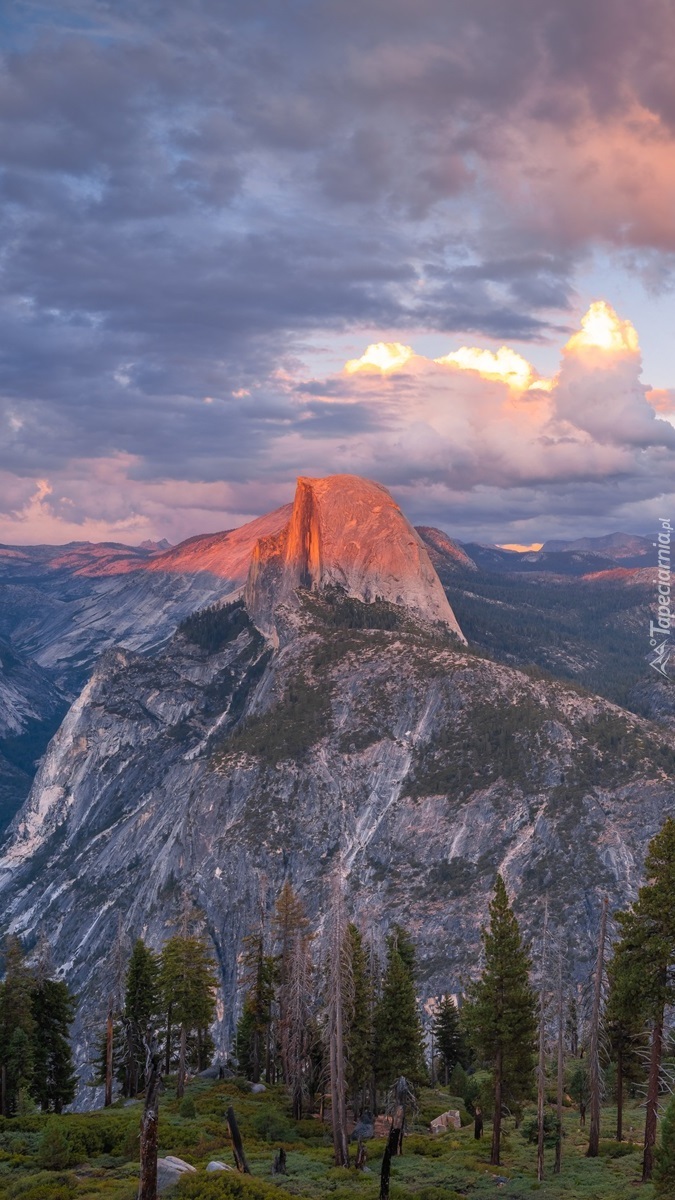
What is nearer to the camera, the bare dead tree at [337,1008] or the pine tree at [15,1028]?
the bare dead tree at [337,1008]

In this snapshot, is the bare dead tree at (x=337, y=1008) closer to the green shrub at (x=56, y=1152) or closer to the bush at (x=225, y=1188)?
the green shrub at (x=56, y=1152)

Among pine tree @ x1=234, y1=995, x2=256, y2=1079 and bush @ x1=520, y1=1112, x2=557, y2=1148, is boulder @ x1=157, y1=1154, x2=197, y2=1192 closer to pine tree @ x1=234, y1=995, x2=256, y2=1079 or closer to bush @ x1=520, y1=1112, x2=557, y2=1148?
bush @ x1=520, y1=1112, x2=557, y2=1148

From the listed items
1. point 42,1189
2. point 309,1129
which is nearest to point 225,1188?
point 42,1189

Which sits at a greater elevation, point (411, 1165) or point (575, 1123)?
Result: point (411, 1165)

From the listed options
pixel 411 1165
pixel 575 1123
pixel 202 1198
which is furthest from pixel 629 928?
pixel 575 1123

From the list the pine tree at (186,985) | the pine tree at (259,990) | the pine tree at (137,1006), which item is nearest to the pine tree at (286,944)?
the pine tree at (259,990)

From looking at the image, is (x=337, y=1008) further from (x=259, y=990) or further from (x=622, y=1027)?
(x=259, y=990)

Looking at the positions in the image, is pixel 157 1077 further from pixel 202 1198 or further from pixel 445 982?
pixel 445 982
